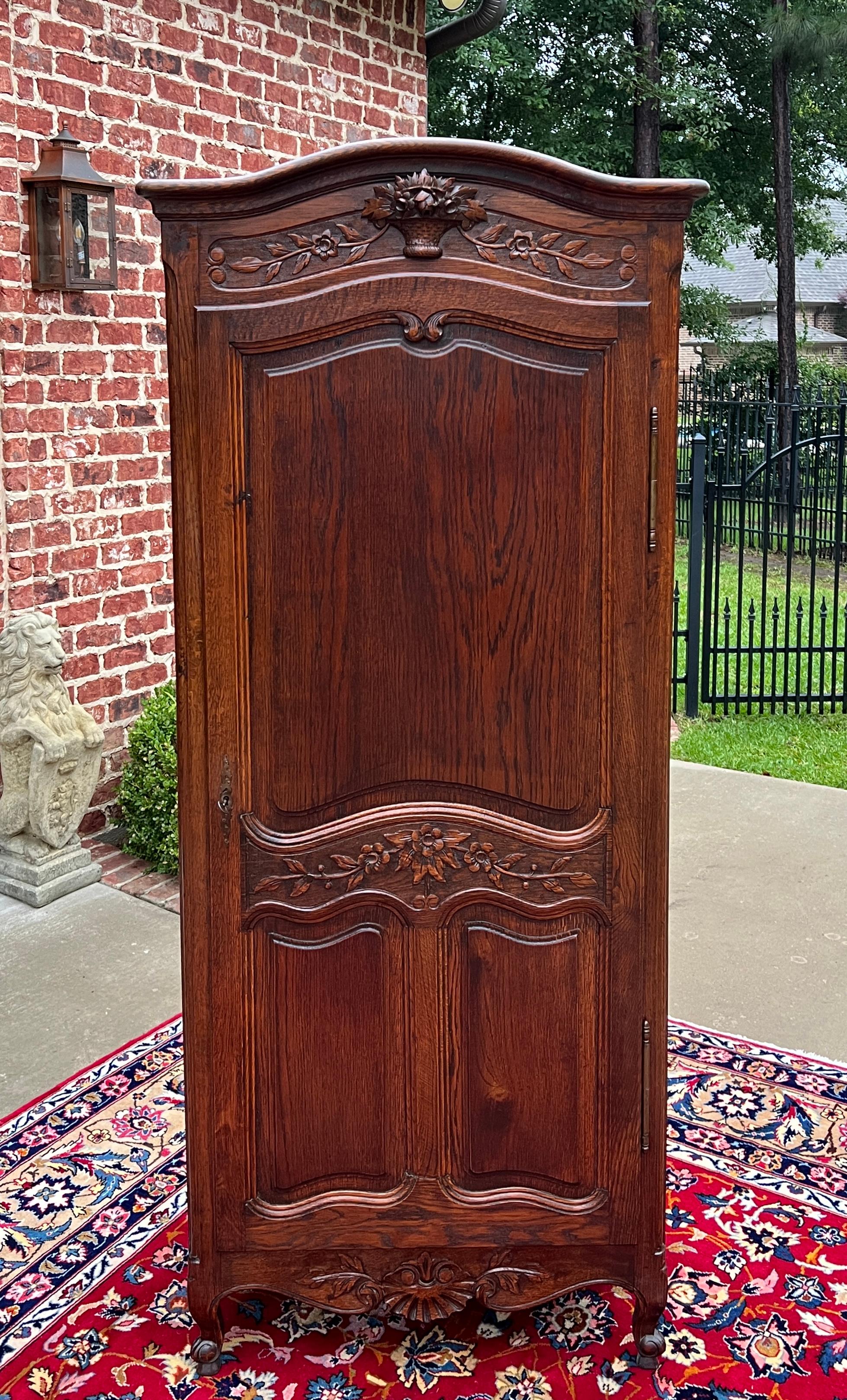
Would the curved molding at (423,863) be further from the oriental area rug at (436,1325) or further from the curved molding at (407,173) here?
the curved molding at (407,173)

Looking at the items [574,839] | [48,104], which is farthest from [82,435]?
[574,839]

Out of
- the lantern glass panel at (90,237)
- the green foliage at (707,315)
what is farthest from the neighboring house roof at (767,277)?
the lantern glass panel at (90,237)

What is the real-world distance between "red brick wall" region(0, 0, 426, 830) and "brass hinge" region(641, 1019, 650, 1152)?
10.9 feet

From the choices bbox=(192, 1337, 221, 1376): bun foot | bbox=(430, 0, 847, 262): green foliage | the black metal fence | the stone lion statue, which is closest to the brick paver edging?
the stone lion statue

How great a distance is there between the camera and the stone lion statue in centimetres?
484

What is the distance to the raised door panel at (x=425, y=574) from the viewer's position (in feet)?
7.58

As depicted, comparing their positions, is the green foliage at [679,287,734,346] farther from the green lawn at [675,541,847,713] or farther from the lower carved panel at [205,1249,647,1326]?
the lower carved panel at [205,1249,647,1326]

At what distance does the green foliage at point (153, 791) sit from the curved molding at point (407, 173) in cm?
324

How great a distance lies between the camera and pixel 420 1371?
266 cm

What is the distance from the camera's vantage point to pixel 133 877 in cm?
523

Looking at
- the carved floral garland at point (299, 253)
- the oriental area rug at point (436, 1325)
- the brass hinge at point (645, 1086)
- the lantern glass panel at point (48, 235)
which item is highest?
the lantern glass panel at point (48, 235)

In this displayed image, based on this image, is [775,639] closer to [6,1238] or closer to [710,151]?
[6,1238]

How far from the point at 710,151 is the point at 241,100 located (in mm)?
14902

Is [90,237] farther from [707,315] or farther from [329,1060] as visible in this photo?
[707,315]
